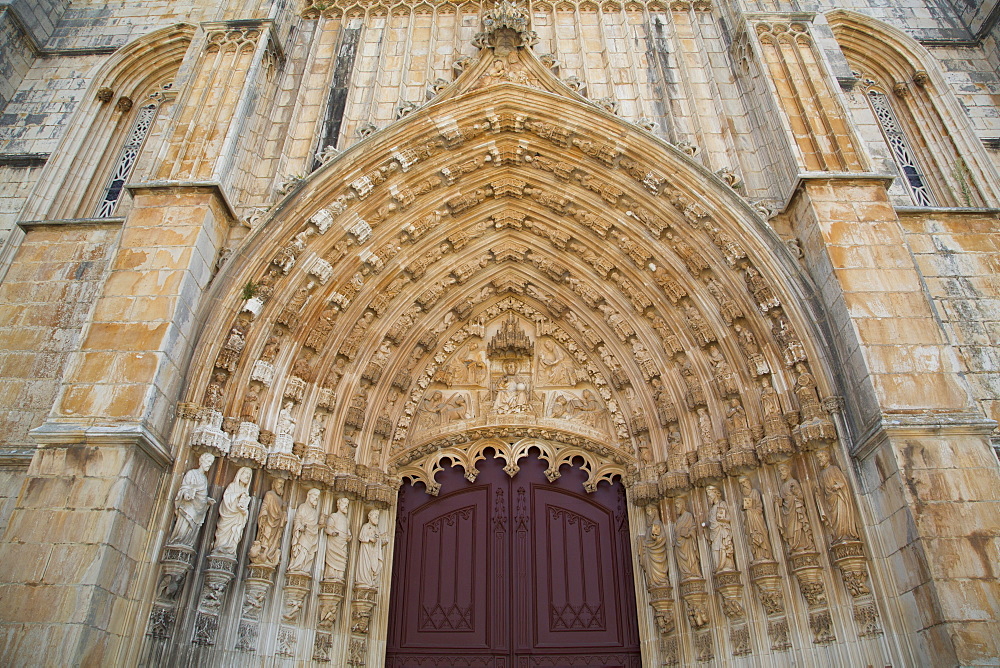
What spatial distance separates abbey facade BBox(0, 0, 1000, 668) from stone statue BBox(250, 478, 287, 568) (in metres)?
0.04

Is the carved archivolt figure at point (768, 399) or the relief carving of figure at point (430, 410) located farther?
the relief carving of figure at point (430, 410)

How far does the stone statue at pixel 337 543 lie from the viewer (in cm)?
631

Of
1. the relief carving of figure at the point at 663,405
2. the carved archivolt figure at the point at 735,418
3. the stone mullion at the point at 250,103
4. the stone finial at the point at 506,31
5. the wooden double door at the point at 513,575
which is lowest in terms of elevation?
the wooden double door at the point at 513,575

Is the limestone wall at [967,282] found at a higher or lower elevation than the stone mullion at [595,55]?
lower

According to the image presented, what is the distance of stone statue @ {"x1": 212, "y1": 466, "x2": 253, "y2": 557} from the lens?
570 cm

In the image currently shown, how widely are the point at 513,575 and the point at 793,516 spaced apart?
9.00 ft

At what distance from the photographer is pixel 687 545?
637 centimetres

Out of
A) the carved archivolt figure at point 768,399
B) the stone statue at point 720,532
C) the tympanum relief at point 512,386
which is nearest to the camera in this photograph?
the stone statue at point 720,532

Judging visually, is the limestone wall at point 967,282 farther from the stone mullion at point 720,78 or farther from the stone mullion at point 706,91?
the stone mullion at point 706,91

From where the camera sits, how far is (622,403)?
762 centimetres

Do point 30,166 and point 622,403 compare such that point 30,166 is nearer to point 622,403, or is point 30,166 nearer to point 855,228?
point 622,403

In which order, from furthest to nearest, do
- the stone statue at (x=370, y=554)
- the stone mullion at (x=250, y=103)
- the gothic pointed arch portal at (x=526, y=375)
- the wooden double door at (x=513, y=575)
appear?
the stone mullion at (x=250, y=103)
the wooden double door at (x=513, y=575)
the stone statue at (x=370, y=554)
the gothic pointed arch portal at (x=526, y=375)

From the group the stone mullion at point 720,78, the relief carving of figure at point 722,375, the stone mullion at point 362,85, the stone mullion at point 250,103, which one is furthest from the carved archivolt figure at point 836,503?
the stone mullion at point 250,103

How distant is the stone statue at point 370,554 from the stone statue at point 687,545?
282cm
